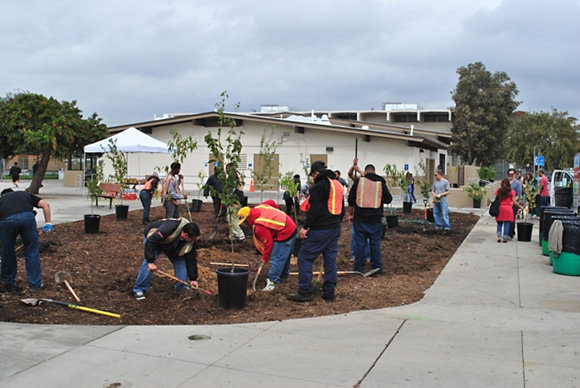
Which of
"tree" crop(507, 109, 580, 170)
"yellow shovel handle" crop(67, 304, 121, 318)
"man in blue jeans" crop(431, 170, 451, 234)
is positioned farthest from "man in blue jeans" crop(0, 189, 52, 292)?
"tree" crop(507, 109, 580, 170)

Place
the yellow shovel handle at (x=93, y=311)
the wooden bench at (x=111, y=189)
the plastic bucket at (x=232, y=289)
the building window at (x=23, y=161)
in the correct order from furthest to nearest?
the building window at (x=23, y=161) < the wooden bench at (x=111, y=189) < the plastic bucket at (x=232, y=289) < the yellow shovel handle at (x=93, y=311)

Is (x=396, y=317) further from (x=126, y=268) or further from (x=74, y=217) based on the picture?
(x=74, y=217)

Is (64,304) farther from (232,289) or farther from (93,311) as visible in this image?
(232,289)

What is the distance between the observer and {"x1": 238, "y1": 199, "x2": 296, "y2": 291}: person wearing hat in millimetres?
7148

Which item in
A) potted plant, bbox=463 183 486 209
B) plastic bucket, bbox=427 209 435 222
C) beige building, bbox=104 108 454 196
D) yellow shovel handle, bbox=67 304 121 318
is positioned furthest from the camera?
beige building, bbox=104 108 454 196

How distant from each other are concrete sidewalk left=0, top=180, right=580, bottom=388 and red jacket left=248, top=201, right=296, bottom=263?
1.36 meters

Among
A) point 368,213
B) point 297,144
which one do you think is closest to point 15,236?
point 368,213

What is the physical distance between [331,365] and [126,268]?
4.85m

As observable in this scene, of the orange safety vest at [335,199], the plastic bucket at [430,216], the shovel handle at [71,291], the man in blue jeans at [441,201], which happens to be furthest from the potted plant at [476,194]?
the shovel handle at [71,291]

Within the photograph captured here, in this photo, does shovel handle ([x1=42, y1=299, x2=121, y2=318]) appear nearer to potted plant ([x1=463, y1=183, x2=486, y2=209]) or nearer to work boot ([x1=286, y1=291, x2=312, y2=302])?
work boot ([x1=286, y1=291, x2=312, y2=302])

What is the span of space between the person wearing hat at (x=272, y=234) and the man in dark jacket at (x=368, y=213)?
174cm

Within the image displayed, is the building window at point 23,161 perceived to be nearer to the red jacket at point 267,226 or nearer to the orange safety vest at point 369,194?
the orange safety vest at point 369,194

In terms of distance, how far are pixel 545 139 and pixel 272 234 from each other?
47.9 metres

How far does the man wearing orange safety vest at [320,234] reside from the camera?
22.6ft
